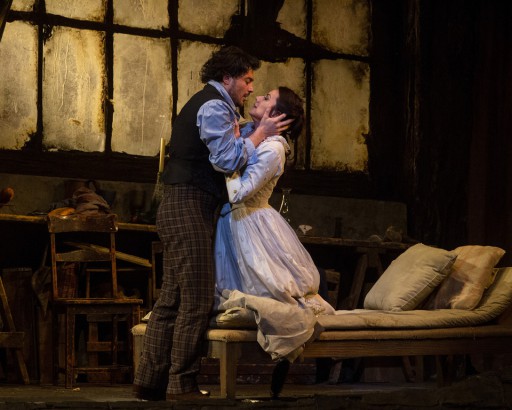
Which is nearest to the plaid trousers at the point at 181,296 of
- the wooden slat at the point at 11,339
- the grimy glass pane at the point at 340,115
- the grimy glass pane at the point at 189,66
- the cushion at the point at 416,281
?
the cushion at the point at 416,281

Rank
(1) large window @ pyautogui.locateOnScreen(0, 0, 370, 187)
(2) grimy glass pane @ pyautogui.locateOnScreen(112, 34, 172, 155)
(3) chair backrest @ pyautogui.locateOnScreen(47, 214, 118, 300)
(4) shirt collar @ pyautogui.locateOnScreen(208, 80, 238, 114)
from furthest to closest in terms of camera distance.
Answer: (2) grimy glass pane @ pyautogui.locateOnScreen(112, 34, 172, 155)
(1) large window @ pyautogui.locateOnScreen(0, 0, 370, 187)
(3) chair backrest @ pyautogui.locateOnScreen(47, 214, 118, 300)
(4) shirt collar @ pyautogui.locateOnScreen(208, 80, 238, 114)

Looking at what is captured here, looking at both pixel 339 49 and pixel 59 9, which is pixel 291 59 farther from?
pixel 59 9

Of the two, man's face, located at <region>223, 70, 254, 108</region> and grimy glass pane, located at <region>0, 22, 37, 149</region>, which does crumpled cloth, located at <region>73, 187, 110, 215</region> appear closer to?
grimy glass pane, located at <region>0, 22, 37, 149</region>

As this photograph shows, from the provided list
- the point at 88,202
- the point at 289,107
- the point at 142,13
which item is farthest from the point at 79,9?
the point at 289,107

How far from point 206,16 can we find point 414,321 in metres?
3.33

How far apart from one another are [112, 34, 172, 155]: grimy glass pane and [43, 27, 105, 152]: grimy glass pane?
128mm

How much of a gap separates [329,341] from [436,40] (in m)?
3.84

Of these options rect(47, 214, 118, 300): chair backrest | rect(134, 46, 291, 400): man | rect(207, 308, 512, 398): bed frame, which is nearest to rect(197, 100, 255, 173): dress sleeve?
rect(134, 46, 291, 400): man

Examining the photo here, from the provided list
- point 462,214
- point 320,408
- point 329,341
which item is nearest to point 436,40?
point 462,214

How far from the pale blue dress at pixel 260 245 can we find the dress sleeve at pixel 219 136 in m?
0.14

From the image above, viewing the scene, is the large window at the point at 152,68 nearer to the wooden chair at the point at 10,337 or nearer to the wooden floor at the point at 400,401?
the wooden chair at the point at 10,337

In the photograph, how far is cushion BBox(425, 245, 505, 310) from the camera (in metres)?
5.17

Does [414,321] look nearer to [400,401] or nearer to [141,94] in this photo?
[400,401]

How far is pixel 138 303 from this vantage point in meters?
6.30
